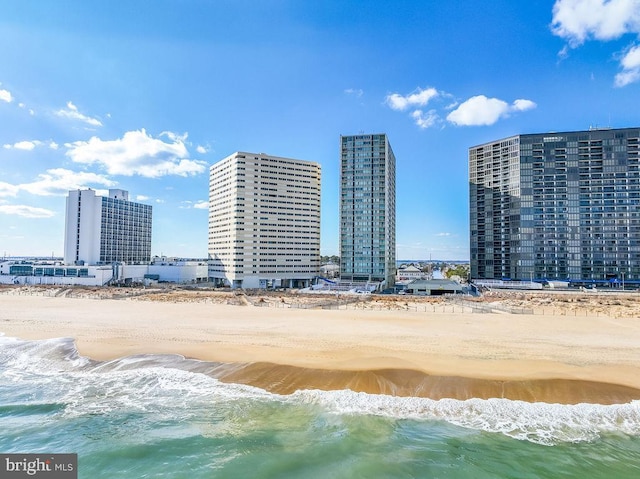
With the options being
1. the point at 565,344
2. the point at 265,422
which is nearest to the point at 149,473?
the point at 265,422

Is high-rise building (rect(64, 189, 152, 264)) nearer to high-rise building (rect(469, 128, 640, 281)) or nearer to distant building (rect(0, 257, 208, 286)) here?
distant building (rect(0, 257, 208, 286))

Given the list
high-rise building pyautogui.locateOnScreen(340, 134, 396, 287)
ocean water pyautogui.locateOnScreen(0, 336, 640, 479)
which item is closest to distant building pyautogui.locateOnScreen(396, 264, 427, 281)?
high-rise building pyautogui.locateOnScreen(340, 134, 396, 287)

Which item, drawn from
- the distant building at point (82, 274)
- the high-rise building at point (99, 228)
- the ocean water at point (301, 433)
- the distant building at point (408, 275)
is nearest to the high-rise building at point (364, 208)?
the distant building at point (408, 275)

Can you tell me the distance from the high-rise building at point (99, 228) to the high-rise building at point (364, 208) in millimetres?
78876

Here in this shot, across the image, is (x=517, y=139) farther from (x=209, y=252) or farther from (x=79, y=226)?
(x=79, y=226)

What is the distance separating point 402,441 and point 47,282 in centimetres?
10101

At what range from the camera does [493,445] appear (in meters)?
11.9

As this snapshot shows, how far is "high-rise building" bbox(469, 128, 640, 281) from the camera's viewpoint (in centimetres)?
8606

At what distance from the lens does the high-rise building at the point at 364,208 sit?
89.8 meters

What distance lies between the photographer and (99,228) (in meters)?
107

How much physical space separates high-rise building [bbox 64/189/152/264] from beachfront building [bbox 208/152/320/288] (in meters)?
38.7

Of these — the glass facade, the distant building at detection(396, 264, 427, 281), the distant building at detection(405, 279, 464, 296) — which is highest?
the glass facade

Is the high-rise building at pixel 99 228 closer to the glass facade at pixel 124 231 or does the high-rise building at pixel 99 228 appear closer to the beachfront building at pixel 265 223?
the glass facade at pixel 124 231

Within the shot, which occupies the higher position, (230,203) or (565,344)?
(230,203)
